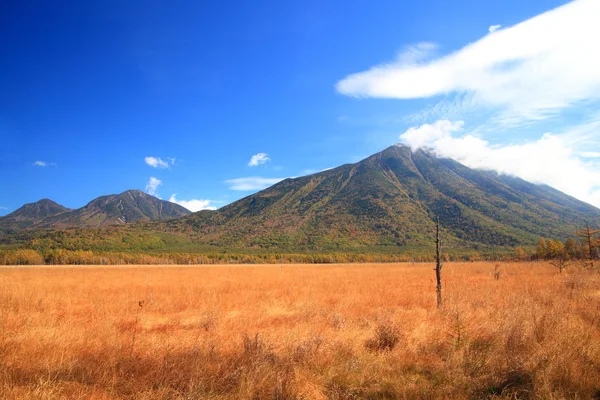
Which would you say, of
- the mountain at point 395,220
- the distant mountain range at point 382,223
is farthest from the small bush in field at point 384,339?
the mountain at point 395,220

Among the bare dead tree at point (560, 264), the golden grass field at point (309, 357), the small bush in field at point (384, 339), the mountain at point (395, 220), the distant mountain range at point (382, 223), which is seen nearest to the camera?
the golden grass field at point (309, 357)

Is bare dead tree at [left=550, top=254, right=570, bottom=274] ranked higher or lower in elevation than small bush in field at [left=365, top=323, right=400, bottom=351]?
lower

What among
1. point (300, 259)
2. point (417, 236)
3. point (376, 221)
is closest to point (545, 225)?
point (417, 236)

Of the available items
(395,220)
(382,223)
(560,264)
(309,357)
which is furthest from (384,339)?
(395,220)

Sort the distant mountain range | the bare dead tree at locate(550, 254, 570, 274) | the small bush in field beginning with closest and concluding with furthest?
1. the small bush in field
2. the bare dead tree at locate(550, 254, 570, 274)
3. the distant mountain range

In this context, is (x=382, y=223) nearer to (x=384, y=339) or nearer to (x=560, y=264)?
(x=560, y=264)

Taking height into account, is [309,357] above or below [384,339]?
above

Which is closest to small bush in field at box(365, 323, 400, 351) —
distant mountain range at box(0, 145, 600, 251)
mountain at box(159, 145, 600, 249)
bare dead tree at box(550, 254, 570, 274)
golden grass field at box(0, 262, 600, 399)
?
golden grass field at box(0, 262, 600, 399)

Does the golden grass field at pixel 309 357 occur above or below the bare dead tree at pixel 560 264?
above

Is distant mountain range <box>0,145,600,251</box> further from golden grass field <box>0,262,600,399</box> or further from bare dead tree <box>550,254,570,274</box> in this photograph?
golden grass field <box>0,262,600,399</box>

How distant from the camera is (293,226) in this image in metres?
163

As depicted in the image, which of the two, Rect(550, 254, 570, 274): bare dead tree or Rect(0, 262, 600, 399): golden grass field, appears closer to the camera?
Rect(0, 262, 600, 399): golden grass field

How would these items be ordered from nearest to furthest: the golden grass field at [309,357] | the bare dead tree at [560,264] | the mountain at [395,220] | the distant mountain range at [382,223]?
the golden grass field at [309,357] → the bare dead tree at [560,264] → the distant mountain range at [382,223] → the mountain at [395,220]

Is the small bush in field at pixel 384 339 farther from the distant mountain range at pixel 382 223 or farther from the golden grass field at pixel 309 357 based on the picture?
the distant mountain range at pixel 382 223
